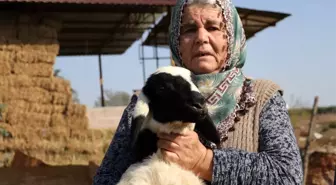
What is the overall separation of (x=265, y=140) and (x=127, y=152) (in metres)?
0.54

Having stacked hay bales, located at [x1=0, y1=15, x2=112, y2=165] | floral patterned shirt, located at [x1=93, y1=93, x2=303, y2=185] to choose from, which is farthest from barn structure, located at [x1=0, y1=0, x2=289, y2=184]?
floral patterned shirt, located at [x1=93, y1=93, x2=303, y2=185]

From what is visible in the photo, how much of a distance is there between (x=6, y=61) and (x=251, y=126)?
271 inches

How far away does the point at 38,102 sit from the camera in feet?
29.0

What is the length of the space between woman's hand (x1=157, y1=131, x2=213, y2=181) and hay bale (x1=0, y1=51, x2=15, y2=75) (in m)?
6.84

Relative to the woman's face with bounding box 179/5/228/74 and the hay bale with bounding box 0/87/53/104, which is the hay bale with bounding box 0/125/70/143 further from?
the woman's face with bounding box 179/5/228/74

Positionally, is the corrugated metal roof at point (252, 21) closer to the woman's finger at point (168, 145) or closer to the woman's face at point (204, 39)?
the woman's face at point (204, 39)

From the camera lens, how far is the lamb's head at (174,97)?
6.15 feet

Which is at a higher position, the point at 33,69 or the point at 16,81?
the point at 33,69

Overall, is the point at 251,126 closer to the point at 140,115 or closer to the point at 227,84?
the point at 227,84

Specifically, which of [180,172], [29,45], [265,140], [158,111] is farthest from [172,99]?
[29,45]

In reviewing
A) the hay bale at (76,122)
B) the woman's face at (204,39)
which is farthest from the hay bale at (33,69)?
the woman's face at (204,39)

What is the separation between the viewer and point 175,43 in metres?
2.37

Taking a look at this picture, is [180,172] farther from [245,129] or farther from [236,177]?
[245,129]

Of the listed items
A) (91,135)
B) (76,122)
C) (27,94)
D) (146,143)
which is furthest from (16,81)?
(146,143)
